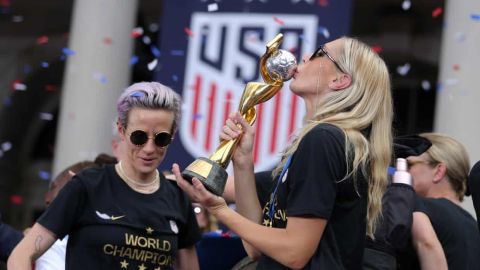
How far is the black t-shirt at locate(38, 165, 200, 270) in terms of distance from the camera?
3.54m

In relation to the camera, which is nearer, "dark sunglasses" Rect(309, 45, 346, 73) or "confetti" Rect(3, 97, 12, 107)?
"dark sunglasses" Rect(309, 45, 346, 73)

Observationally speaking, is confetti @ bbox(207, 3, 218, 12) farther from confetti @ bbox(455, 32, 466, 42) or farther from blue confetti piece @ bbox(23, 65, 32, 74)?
blue confetti piece @ bbox(23, 65, 32, 74)

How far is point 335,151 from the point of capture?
3.08 m

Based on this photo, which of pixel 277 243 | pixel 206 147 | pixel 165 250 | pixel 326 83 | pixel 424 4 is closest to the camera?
pixel 277 243

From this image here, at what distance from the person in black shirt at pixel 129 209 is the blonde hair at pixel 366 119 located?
581 millimetres

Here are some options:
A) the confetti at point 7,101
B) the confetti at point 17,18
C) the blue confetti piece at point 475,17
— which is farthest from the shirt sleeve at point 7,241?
the confetti at point 7,101

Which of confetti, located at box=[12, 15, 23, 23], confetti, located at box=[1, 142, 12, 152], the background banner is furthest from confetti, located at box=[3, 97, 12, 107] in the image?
the background banner

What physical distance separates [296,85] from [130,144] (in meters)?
0.71

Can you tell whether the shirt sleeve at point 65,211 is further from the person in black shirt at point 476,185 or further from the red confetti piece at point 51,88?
the red confetti piece at point 51,88

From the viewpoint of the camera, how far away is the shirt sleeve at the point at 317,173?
3.04 metres

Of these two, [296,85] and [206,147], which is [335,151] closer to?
[296,85]

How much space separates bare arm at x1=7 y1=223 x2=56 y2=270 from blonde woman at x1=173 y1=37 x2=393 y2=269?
2.00ft

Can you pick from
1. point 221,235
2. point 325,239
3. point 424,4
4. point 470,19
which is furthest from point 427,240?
point 424,4

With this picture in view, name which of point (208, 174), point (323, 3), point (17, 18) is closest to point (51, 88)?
point (17, 18)
